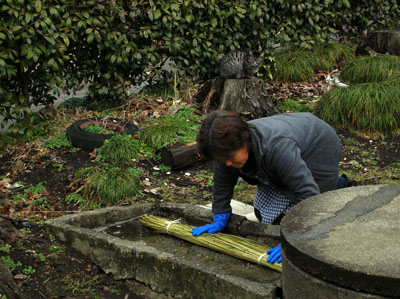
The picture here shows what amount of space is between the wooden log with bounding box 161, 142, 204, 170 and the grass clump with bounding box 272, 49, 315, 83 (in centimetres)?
317

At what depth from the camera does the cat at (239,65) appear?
7035 mm

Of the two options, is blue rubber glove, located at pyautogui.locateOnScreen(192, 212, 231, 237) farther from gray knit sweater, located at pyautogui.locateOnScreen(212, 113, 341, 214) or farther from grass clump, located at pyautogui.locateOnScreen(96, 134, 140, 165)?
grass clump, located at pyautogui.locateOnScreen(96, 134, 140, 165)

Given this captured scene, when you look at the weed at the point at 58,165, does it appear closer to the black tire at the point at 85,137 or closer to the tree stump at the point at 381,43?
the black tire at the point at 85,137

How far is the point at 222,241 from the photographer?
12.9 ft

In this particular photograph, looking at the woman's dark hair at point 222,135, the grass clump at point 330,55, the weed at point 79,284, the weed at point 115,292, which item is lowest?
the weed at point 115,292

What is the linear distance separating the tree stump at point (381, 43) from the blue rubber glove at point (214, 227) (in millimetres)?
6246

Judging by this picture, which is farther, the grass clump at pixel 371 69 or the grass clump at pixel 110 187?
the grass clump at pixel 371 69

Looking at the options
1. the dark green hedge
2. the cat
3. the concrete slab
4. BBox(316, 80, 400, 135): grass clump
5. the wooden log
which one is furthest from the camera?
the cat

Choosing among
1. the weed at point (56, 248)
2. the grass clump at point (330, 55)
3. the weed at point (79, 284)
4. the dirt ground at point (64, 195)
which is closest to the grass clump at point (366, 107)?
the dirt ground at point (64, 195)

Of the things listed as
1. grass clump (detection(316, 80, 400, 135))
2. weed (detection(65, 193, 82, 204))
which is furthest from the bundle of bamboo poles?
grass clump (detection(316, 80, 400, 135))

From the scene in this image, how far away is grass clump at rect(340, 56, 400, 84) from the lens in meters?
7.82

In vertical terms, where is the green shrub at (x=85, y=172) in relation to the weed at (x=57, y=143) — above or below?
below

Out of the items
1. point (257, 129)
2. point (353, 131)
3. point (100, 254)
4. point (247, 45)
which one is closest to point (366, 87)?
point (353, 131)

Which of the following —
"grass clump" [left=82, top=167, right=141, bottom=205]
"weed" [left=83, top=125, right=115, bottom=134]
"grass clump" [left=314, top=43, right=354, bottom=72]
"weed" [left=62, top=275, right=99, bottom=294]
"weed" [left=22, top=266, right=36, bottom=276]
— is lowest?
"weed" [left=62, top=275, right=99, bottom=294]
